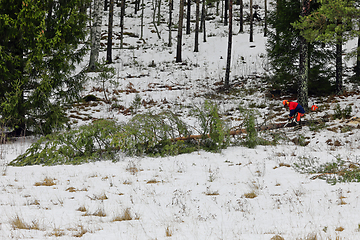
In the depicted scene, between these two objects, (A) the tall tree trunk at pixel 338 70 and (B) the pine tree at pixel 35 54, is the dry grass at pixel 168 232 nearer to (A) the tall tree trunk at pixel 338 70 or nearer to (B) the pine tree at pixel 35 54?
(B) the pine tree at pixel 35 54

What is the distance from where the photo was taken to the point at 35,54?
733cm

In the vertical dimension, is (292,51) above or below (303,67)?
above

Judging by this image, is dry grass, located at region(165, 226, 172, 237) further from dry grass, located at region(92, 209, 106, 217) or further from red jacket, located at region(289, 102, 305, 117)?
red jacket, located at region(289, 102, 305, 117)

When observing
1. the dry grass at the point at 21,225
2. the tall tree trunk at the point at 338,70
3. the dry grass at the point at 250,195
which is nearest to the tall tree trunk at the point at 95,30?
the tall tree trunk at the point at 338,70

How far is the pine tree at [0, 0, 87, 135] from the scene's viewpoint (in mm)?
7191

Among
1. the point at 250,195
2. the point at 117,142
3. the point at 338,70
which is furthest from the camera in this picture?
the point at 338,70

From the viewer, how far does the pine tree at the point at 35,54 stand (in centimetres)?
719

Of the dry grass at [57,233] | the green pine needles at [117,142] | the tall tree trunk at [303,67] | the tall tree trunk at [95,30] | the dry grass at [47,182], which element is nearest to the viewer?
the dry grass at [57,233]

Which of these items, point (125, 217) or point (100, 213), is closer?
point (125, 217)

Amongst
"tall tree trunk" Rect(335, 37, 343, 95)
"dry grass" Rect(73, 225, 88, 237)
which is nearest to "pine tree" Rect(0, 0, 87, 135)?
"dry grass" Rect(73, 225, 88, 237)

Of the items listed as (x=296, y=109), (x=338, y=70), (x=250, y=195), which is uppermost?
(x=338, y=70)

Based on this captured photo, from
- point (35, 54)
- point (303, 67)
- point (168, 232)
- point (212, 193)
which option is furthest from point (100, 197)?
point (303, 67)

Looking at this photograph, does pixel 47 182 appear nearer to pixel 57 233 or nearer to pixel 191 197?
pixel 57 233

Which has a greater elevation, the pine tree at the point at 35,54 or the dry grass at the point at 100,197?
the pine tree at the point at 35,54
